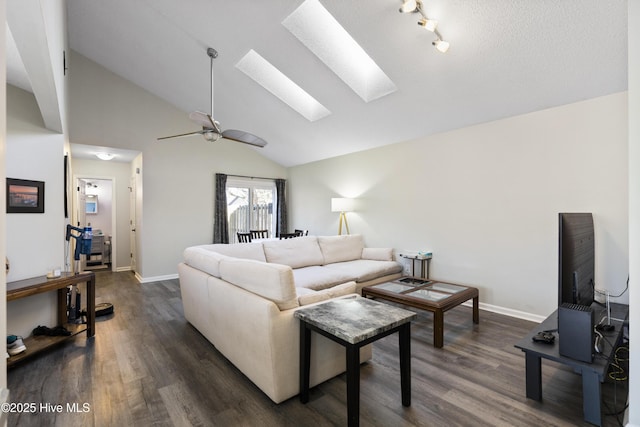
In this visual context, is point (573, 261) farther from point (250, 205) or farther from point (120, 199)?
point (120, 199)

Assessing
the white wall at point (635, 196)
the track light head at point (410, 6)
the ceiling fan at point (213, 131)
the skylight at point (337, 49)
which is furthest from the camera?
the skylight at point (337, 49)

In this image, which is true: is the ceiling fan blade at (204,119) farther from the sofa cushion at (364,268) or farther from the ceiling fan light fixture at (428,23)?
the sofa cushion at (364,268)

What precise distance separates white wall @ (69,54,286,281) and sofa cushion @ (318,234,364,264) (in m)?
2.61

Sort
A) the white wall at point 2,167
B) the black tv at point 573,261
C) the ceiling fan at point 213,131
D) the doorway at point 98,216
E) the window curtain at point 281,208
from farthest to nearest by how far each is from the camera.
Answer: the window curtain at point 281,208
the doorway at point 98,216
the ceiling fan at point 213,131
the black tv at point 573,261
the white wall at point 2,167

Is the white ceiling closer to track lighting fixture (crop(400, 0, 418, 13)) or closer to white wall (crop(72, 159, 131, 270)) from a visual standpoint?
track lighting fixture (crop(400, 0, 418, 13))

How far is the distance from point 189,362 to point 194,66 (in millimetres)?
4060

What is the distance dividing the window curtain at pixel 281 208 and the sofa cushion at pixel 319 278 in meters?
3.19

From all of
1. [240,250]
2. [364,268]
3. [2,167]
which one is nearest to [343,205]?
[364,268]

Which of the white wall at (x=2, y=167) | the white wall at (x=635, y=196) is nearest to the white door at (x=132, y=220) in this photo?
the white wall at (x=2, y=167)

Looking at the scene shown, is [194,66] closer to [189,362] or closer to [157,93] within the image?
[157,93]

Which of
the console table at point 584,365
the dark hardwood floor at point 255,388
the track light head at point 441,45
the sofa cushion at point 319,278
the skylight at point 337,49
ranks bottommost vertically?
the dark hardwood floor at point 255,388

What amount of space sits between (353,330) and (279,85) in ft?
13.4

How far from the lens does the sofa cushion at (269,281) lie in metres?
1.92

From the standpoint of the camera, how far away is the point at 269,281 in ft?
6.44
